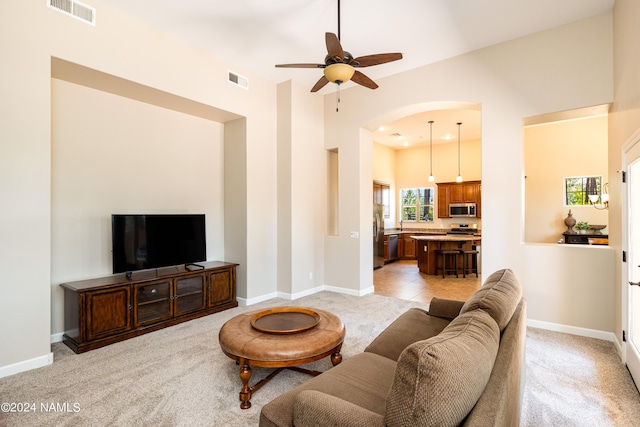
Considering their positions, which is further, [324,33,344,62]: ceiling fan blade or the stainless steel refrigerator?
the stainless steel refrigerator

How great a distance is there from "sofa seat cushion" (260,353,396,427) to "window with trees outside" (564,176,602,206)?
786 cm

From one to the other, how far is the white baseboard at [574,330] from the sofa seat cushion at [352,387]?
303 centimetres

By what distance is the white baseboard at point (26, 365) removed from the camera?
9.31ft

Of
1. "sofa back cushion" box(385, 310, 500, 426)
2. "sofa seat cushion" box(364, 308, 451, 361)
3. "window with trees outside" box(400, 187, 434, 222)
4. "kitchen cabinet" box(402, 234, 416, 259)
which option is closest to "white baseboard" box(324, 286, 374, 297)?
"sofa seat cushion" box(364, 308, 451, 361)

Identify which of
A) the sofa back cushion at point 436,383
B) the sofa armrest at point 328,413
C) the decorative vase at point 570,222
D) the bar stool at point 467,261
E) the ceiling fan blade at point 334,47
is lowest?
the bar stool at point 467,261

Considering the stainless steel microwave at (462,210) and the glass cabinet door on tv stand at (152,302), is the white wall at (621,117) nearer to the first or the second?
the glass cabinet door on tv stand at (152,302)

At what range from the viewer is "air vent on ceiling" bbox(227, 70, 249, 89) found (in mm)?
4834

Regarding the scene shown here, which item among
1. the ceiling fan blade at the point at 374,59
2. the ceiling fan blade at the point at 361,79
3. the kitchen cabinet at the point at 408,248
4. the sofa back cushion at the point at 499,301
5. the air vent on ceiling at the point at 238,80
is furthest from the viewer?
the kitchen cabinet at the point at 408,248

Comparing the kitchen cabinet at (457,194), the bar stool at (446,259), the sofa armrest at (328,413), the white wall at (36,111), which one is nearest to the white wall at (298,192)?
the white wall at (36,111)

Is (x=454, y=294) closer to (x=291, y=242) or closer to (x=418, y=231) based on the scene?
(x=291, y=242)

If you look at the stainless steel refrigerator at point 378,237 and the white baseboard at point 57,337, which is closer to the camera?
the white baseboard at point 57,337

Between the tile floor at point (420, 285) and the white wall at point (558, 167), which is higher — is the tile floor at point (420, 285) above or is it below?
below

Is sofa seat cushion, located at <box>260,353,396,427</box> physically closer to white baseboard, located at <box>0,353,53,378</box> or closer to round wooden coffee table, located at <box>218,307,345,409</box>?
round wooden coffee table, located at <box>218,307,345,409</box>

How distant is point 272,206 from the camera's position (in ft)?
18.1
